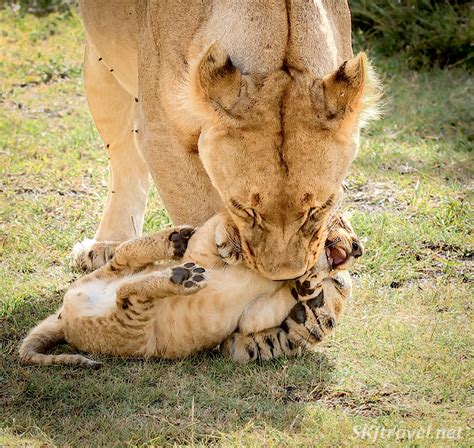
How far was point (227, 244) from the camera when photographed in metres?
4.44

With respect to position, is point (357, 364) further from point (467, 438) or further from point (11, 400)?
point (11, 400)

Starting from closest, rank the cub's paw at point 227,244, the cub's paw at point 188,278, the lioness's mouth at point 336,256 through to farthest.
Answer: the cub's paw at point 188,278, the cub's paw at point 227,244, the lioness's mouth at point 336,256

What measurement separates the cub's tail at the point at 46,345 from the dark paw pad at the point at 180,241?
22.0 inches

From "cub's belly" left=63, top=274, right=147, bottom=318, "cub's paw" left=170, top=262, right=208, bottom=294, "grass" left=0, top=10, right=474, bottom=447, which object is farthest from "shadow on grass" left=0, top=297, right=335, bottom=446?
"cub's paw" left=170, top=262, right=208, bottom=294

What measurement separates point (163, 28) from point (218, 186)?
86 centimetres

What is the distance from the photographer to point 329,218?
4355 millimetres

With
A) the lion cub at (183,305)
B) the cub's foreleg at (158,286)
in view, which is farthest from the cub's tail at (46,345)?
the cub's foreleg at (158,286)

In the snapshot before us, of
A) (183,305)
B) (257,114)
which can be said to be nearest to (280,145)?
(257,114)

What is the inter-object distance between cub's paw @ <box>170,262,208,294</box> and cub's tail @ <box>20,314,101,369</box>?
55 centimetres

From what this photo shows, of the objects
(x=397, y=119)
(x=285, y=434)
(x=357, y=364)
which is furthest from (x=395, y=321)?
(x=397, y=119)

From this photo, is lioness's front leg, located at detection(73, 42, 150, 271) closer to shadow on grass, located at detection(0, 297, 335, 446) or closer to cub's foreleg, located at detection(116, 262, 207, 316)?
shadow on grass, located at detection(0, 297, 335, 446)

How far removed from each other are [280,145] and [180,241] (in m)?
0.75

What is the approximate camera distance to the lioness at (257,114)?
410cm

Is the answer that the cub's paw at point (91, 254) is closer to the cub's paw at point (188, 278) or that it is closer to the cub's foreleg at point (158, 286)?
the cub's foreleg at point (158, 286)
